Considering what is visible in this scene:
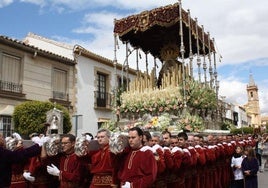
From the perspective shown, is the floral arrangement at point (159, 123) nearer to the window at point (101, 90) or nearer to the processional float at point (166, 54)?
the processional float at point (166, 54)

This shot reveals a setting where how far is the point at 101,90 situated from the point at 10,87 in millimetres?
7161

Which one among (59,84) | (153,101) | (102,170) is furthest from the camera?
(59,84)

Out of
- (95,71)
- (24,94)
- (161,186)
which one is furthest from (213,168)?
(95,71)

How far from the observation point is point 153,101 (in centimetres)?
1096

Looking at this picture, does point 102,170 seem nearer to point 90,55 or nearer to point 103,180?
point 103,180

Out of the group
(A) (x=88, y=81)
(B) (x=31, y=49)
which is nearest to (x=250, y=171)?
(B) (x=31, y=49)

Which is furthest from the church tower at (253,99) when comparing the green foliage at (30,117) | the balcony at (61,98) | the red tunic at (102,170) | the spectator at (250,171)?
the red tunic at (102,170)

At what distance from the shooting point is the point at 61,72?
1852cm

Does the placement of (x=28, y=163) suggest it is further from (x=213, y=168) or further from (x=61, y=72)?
(x=61, y=72)

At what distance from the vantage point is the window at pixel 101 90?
21156 millimetres

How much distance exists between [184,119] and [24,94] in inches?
366

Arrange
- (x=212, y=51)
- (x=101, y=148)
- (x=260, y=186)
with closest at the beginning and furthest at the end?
(x=101, y=148), (x=260, y=186), (x=212, y=51)

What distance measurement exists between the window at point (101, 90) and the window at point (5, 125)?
22.2ft

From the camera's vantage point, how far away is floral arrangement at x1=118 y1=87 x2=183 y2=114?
10.5 metres
